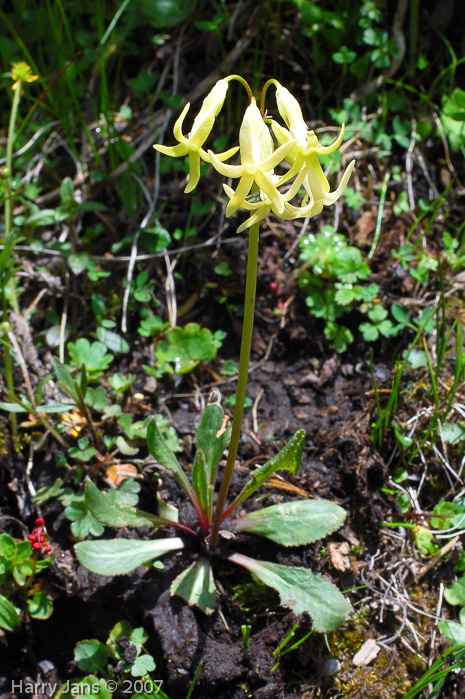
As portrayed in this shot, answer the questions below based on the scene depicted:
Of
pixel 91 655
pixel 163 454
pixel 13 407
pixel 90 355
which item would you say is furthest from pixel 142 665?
pixel 90 355

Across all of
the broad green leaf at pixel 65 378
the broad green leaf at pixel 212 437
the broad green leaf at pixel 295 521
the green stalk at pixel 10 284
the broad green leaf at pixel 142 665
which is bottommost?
the broad green leaf at pixel 142 665

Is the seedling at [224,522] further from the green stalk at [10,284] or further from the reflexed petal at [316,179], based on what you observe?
the green stalk at [10,284]

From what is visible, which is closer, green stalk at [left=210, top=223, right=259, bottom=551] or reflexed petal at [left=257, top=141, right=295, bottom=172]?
reflexed petal at [left=257, top=141, right=295, bottom=172]

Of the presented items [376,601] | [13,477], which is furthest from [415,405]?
[13,477]

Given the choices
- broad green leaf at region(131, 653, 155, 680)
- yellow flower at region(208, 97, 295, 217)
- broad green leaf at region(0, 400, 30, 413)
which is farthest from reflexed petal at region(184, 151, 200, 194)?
broad green leaf at region(131, 653, 155, 680)

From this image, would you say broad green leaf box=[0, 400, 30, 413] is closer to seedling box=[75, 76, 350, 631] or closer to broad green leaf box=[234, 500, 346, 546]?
seedling box=[75, 76, 350, 631]

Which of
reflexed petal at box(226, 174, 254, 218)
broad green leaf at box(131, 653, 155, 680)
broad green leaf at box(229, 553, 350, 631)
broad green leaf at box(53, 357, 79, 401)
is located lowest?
broad green leaf at box(131, 653, 155, 680)

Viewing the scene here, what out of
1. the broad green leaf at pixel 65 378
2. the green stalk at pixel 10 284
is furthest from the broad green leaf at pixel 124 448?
the green stalk at pixel 10 284
